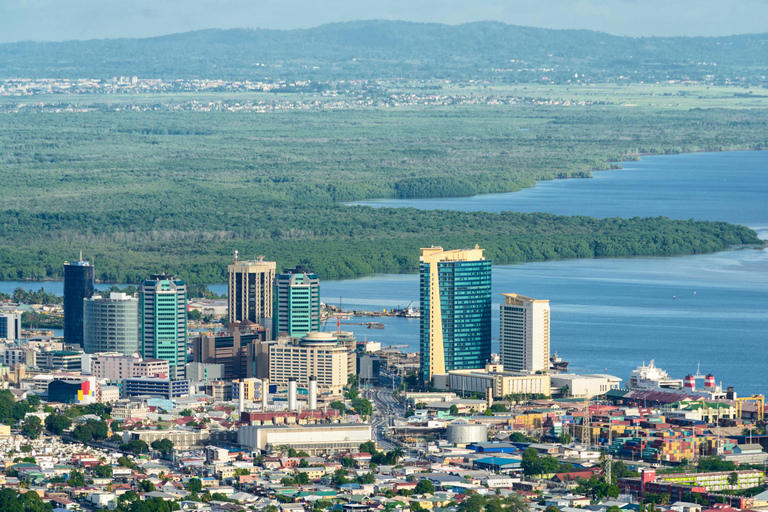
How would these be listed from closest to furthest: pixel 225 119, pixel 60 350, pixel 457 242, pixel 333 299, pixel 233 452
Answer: pixel 233 452 < pixel 60 350 < pixel 333 299 < pixel 457 242 < pixel 225 119

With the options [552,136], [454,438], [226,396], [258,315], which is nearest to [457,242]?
[258,315]

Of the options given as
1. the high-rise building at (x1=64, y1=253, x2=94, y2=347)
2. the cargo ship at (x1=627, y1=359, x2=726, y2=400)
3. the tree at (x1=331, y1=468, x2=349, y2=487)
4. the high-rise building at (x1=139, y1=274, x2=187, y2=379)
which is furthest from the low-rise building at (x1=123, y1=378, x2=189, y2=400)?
the tree at (x1=331, y1=468, x2=349, y2=487)

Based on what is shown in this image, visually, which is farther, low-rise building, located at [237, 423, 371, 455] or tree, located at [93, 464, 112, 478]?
low-rise building, located at [237, 423, 371, 455]

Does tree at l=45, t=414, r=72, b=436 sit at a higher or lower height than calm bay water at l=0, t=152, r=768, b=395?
lower

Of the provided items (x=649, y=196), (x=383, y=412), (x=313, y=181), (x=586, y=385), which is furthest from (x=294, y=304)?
(x=313, y=181)

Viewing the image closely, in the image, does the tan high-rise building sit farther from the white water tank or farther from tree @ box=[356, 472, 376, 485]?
tree @ box=[356, 472, 376, 485]

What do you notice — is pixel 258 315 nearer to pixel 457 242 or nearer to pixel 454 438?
pixel 454 438
